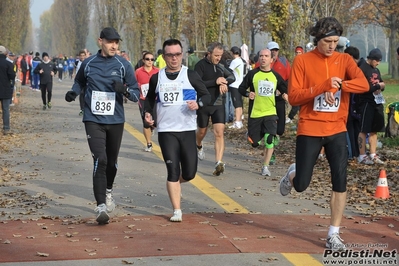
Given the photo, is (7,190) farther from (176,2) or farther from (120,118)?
(176,2)

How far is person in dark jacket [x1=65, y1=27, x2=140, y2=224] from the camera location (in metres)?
8.98

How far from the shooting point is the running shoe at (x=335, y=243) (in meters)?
7.25

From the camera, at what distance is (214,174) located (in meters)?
12.5

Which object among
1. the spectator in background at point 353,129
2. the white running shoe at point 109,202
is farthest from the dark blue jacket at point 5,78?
the white running shoe at point 109,202

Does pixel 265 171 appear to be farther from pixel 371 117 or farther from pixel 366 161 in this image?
pixel 371 117

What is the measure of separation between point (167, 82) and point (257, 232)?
1.90 m

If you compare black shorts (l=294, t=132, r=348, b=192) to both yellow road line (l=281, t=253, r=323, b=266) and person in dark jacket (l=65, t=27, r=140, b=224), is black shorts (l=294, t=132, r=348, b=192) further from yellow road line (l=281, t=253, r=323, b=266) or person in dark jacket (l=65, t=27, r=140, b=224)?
person in dark jacket (l=65, t=27, r=140, b=224)

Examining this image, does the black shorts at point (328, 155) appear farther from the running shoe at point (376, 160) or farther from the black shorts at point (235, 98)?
the black shorts at point (235, 98)

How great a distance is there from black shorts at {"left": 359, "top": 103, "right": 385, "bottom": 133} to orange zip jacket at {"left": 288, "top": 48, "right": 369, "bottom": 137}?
648 cm

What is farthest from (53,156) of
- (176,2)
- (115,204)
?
(176,2)

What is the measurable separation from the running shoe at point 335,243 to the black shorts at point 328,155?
1.40 feet

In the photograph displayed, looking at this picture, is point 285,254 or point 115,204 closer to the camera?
point 285,254

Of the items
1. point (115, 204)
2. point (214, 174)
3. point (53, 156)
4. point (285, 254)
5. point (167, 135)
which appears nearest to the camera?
point (285, 254)

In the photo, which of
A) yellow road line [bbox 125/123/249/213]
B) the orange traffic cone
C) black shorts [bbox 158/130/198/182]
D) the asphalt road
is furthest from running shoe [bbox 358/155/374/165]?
Result: black shorts [bbox 158/130/198/182]
